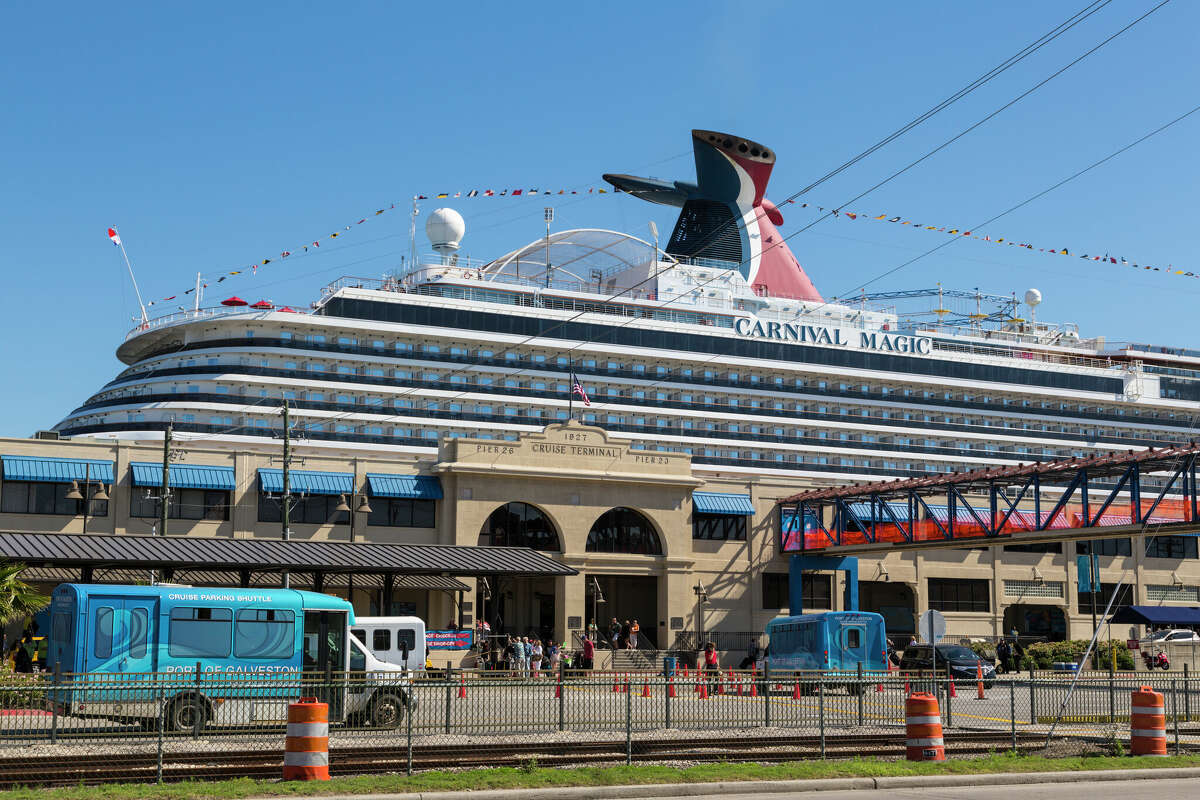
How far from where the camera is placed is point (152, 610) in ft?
84.8

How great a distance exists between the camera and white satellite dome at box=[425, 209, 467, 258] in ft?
239

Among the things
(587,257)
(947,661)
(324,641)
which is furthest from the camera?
(587,257)

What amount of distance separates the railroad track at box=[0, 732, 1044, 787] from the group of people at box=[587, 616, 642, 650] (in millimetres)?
25138

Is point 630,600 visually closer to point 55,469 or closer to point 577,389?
point 577,389

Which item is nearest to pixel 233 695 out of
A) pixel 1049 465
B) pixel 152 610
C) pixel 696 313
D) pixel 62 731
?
pixel 62 731

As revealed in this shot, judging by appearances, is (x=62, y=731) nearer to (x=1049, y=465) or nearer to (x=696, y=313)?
(x=1049, y=465)

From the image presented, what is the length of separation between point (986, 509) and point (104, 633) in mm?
45552

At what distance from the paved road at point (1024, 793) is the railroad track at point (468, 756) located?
3.26 meters

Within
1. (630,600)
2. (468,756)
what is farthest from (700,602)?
(468,756)

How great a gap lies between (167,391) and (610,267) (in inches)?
1208

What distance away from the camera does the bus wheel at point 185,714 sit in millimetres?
21922

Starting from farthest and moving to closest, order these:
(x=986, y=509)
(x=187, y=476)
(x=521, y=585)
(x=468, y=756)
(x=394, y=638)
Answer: (x=986, y=509)
(x=521, y=585)
(x=187, y=476)
(x=394, y=638)
(x=468, y=756)

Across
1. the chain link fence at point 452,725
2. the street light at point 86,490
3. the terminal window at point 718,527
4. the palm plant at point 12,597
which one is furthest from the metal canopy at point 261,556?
the terminal window at point 718,527

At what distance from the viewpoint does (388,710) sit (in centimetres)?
2480
